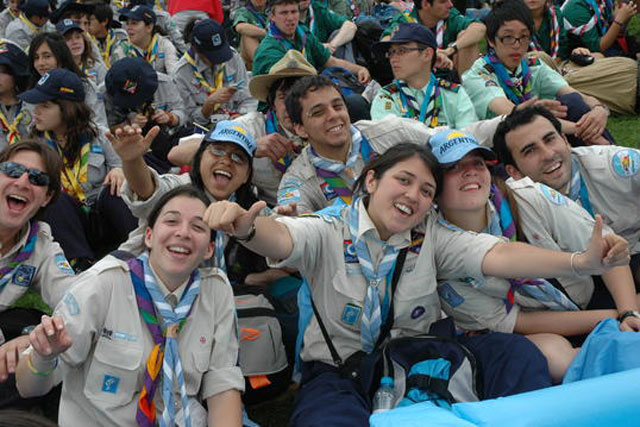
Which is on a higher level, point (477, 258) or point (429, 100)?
point (429, 100)

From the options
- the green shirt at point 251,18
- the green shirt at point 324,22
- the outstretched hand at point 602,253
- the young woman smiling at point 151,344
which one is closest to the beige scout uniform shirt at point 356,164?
the young woman smiling at point 151,344

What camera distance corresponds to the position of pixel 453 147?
3.07 meters

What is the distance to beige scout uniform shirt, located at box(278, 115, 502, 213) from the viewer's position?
12.6ft

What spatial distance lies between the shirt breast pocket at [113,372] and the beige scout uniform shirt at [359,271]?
0.74 m

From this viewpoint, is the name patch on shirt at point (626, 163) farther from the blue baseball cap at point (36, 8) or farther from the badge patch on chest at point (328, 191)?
the blue baseball cap at point (36, 8)

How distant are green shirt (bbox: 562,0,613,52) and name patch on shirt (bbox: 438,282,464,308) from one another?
17.5ft

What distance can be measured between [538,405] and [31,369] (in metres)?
1.84

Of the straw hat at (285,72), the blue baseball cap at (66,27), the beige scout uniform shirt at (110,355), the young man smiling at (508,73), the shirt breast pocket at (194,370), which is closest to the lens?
the beige scout uniform shirt at (110,355)

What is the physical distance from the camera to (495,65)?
17.0ft

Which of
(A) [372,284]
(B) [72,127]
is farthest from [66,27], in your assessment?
(A) [372,284]

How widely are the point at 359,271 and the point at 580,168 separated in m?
1.62

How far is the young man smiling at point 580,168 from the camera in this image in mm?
3604

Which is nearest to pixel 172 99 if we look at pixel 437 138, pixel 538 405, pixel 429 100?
pixel 429 100

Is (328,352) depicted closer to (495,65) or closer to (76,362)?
(76,362)
